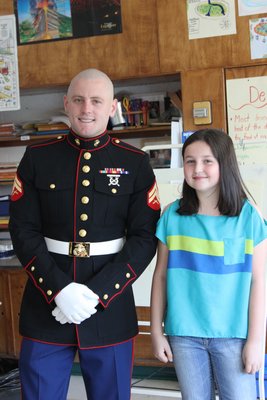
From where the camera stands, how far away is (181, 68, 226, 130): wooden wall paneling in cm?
285

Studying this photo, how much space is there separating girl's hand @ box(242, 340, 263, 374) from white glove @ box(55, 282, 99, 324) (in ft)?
1.45

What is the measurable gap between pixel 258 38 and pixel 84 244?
5.94ft

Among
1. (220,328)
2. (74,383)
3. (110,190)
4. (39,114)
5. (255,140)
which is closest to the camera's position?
(220,328)

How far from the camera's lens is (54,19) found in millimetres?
3109

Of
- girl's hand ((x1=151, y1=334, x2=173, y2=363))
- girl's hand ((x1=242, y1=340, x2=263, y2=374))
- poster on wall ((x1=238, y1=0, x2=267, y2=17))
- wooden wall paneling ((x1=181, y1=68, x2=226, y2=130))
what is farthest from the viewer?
wooden wall paneling ((x1=181, y1=68, x2=226, y2=130))

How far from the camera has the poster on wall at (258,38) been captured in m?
2.74

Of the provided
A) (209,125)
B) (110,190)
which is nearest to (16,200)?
(110,190)

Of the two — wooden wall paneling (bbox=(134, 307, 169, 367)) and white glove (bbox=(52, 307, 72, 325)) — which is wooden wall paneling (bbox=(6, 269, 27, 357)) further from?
white glove (bbox=(52, 307, 72, 325))

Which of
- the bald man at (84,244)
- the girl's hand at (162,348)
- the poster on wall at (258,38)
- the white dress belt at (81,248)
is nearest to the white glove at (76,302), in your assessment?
the bald man at (84,244)

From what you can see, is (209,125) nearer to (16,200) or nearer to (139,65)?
(139,65)

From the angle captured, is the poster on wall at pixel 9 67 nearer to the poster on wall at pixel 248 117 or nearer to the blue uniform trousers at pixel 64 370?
the poster on wall at pixel 248 117

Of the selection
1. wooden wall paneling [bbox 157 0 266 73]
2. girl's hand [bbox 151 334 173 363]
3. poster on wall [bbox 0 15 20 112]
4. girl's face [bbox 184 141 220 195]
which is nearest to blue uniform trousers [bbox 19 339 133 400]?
girl's hand [bbox 151 334 173 363]

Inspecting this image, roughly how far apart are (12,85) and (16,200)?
1.79m

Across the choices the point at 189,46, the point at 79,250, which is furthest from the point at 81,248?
the point at 189,46
